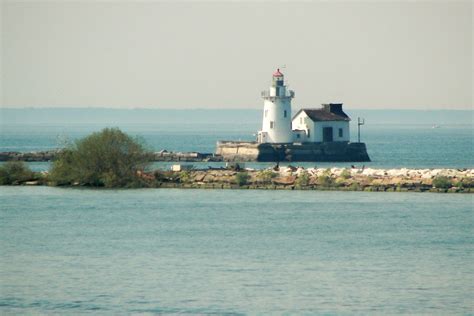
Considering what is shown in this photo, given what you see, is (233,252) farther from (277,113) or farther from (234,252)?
(277,113)

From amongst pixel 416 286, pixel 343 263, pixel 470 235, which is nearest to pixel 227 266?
pixel 343 263

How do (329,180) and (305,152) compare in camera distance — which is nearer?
(329,180)

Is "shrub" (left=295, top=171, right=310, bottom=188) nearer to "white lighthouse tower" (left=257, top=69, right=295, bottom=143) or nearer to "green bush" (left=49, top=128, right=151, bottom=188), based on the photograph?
"green bush" (left=49, top=128, right=151, bottom=188)

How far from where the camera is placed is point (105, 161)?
197 feet

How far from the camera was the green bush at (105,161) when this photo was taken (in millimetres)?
59606

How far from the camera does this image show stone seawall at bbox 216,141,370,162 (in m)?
85.6

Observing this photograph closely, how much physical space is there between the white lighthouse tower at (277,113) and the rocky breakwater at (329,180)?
20644 mm

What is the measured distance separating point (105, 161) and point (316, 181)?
9333 millimetres

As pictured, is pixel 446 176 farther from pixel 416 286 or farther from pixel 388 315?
pixel 388 315

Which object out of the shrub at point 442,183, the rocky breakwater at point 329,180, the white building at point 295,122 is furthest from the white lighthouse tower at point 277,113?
the shrub at point 442,183

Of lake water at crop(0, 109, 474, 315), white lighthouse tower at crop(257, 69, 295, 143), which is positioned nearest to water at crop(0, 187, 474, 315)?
lake water at crop(0, 109, 474, 315)

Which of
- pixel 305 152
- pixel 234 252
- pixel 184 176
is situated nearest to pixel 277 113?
pixel 305 152

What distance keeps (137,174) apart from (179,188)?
79.9 inches

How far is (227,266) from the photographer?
3631cm
